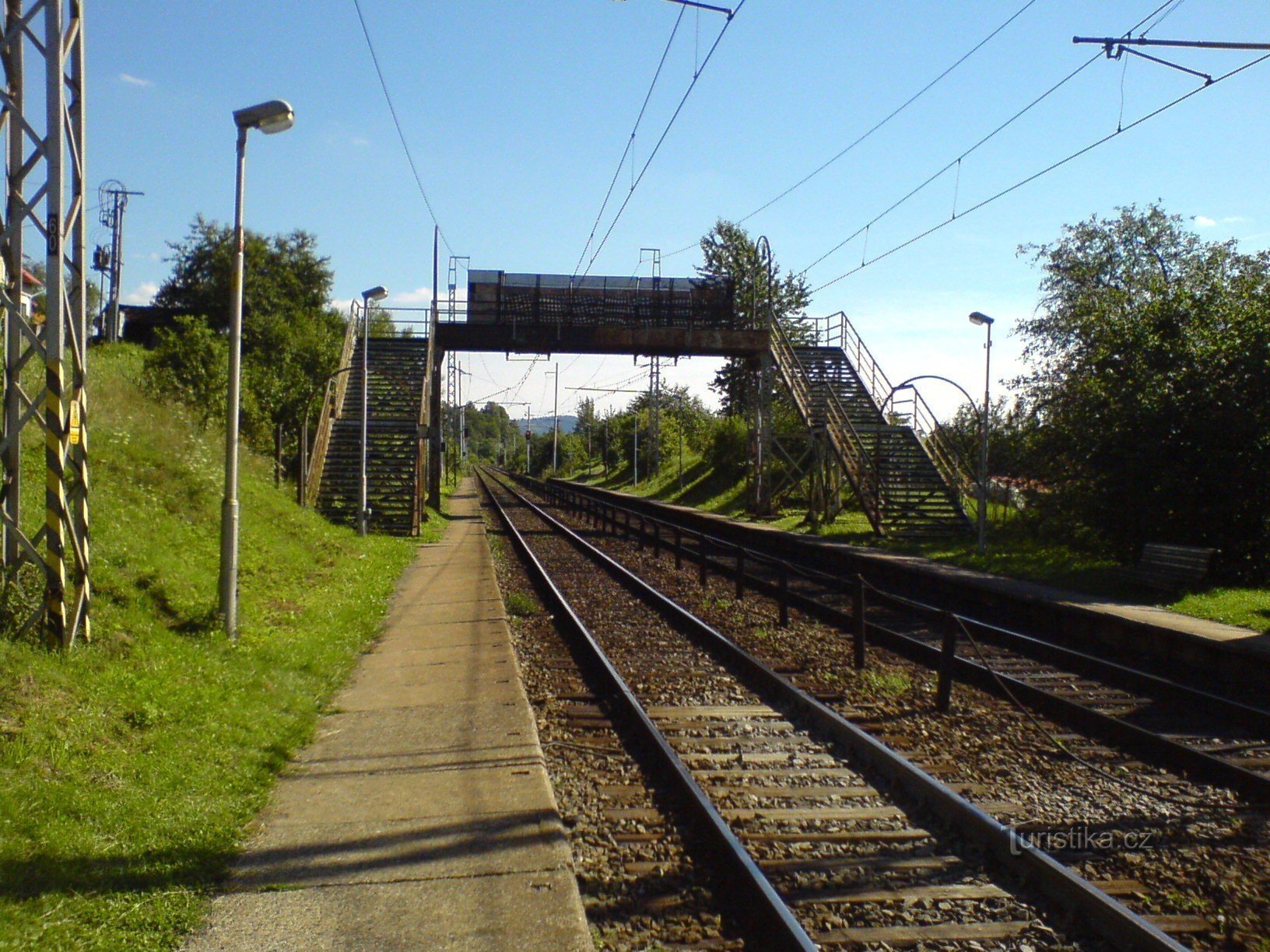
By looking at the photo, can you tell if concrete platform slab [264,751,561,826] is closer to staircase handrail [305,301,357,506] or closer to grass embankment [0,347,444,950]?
grass embankment [0,347,444,950]

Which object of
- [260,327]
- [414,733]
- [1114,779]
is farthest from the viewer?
[260,327]

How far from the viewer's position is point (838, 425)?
29.8 meters

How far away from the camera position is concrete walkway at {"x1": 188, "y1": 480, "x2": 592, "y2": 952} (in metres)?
4.64

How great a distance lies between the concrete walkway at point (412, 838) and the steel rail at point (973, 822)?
220 cm

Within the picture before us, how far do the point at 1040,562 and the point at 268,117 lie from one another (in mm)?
15940

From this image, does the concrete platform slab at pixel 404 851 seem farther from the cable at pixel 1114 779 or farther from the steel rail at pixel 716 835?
the cable at pixel 1114 779

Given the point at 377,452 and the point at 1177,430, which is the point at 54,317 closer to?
the point at 1177,430

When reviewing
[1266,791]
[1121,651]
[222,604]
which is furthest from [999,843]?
[1121,651]

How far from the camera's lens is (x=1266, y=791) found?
6.66m

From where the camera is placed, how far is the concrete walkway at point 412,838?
4645 millimetres

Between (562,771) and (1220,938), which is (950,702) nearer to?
(562,771)

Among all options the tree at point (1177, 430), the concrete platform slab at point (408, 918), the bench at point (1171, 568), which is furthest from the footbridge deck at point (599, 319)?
the concrete platform slab at point (408, 918)

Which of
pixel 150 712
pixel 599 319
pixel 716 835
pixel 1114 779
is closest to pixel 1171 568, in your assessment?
pixel 1114 779

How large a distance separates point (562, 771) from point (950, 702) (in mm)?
Result: 3854
